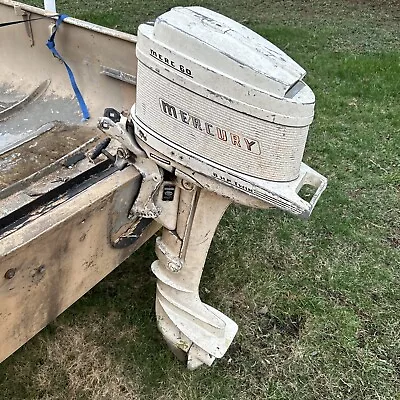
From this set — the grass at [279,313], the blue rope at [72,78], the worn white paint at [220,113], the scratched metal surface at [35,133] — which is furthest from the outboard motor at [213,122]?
the blue rope at [72,78]

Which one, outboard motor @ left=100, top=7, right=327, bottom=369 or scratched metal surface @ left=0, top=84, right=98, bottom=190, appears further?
scratched metal surface @ left=0, top=84, right=98, bottom=190

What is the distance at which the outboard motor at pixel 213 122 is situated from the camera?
1.63m

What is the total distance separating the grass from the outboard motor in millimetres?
685

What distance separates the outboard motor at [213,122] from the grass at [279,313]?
69 centimetres

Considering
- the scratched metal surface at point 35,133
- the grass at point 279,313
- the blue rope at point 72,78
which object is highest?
the blue rope at point 72,78

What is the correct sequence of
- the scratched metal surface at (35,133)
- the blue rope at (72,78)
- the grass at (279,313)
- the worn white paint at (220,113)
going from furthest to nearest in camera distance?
the blue rope at (72,78) → the scratched metal surface at (35,133) → the grass at (279,313) → the worn white paint at (220,113)

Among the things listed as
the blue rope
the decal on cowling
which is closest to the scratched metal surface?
the blue rope

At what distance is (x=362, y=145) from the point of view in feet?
12.6

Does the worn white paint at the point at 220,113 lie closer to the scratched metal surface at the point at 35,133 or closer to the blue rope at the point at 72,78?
the scratched metal surface at the point at 35,133

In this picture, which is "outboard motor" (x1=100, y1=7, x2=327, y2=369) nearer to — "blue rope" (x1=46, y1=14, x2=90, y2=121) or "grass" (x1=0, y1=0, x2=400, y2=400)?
"grass" (x1=0, y1=0, x2=400, y2=400)

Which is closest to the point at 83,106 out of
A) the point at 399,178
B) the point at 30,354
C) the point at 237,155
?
the point at 30,354

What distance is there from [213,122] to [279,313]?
1.23 metres

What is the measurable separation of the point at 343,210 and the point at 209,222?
4.82ft

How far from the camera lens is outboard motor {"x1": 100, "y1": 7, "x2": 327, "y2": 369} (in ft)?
5.36
